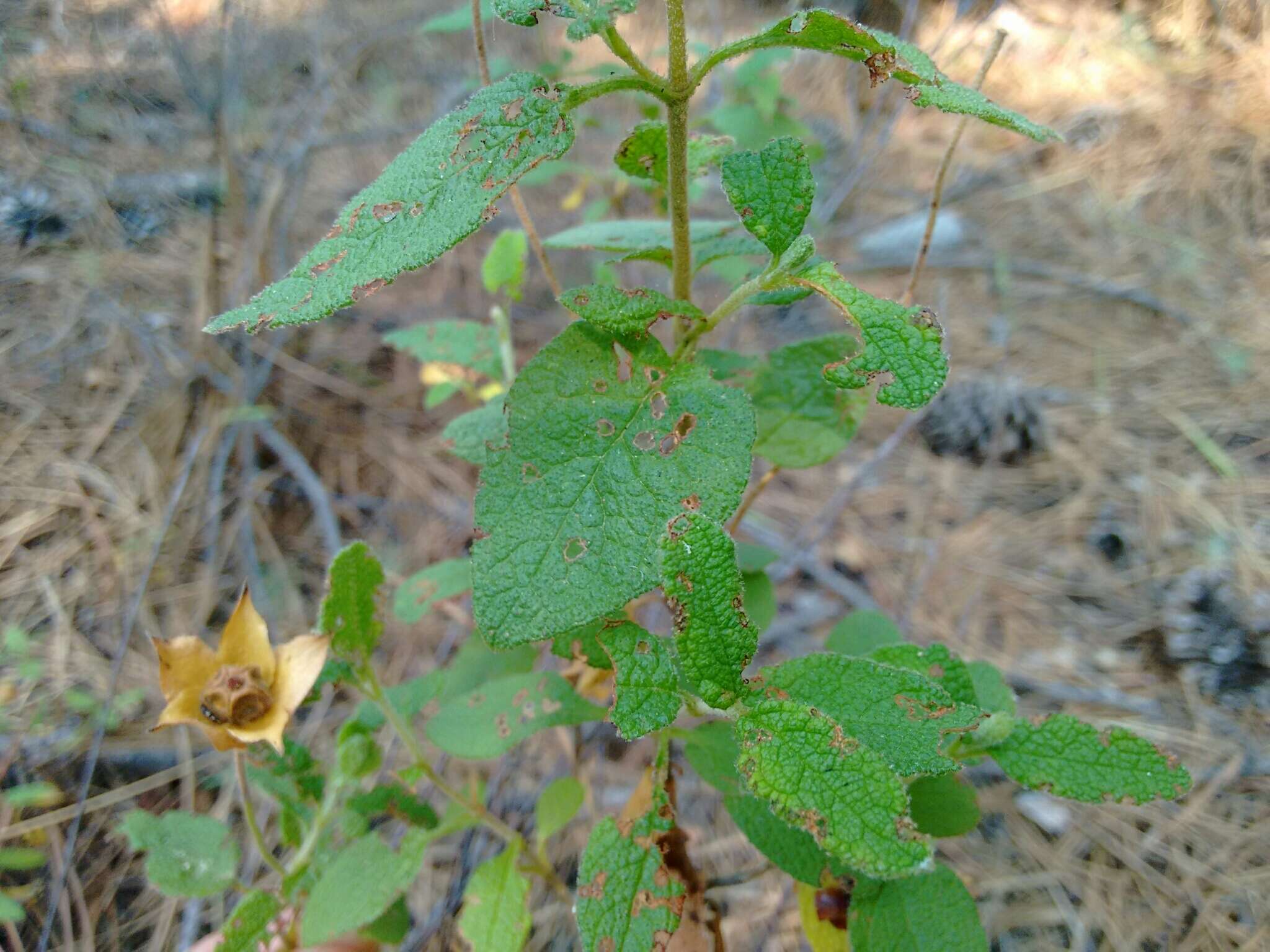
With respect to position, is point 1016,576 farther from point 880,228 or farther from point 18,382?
point 18,382

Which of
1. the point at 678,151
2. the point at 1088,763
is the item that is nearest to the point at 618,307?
the point at 678,151

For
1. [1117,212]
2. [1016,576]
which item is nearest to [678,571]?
[1016,576]

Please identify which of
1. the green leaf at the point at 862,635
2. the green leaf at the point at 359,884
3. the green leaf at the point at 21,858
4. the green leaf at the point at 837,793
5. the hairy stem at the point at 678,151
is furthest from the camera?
the green leaf at the point at 21,858

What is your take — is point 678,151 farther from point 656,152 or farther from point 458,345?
point 458,345

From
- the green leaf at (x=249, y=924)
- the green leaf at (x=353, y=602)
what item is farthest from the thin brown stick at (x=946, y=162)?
the green leaf at (x=249, y=924)

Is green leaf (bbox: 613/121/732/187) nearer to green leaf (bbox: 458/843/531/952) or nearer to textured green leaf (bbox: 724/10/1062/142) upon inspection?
textured green leaf (bbox: 724/10/1062/142)

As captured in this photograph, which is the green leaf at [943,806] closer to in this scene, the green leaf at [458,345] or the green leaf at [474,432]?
the green leaf at [474,432]

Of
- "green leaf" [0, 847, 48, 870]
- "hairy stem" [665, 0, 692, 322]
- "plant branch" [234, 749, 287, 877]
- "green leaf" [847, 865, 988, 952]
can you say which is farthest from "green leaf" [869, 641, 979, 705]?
"green leaf" [0, 847, 48, 870]
